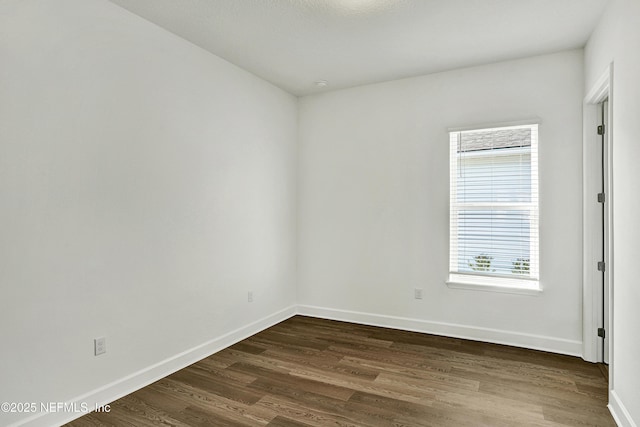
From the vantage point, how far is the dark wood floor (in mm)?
2412

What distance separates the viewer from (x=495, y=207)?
3859 millimetres

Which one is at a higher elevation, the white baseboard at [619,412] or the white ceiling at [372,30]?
the white ceiling at [372,30]

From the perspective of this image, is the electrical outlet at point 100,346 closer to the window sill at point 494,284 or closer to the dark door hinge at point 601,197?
the window sill at point 494,284

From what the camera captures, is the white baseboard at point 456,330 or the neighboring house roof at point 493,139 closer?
the white baseboard at point 456,330

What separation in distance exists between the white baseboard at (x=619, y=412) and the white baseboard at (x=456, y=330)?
1068mm

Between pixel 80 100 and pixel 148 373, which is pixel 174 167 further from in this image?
pixel 148 373

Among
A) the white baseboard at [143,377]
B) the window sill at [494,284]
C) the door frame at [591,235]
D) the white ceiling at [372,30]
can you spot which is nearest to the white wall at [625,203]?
the white ceiling at [372,30]

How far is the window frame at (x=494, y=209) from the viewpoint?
3.67 m

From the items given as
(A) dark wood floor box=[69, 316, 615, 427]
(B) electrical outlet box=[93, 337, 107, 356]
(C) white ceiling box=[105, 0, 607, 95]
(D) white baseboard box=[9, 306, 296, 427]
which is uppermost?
(C) white ceiling box=[105, 0, 607, 95]

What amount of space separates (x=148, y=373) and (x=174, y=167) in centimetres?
164

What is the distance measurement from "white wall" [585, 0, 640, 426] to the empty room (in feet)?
0.07

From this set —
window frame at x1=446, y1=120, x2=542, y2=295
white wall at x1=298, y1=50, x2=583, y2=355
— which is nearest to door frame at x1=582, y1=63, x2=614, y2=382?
white wall at x1=298, y1=50, x2=583, y2=355

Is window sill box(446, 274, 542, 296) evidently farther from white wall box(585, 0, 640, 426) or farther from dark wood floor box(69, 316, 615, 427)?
white wall box(585, 0, 640, 426)

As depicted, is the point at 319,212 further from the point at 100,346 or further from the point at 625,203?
the point at 625,203
